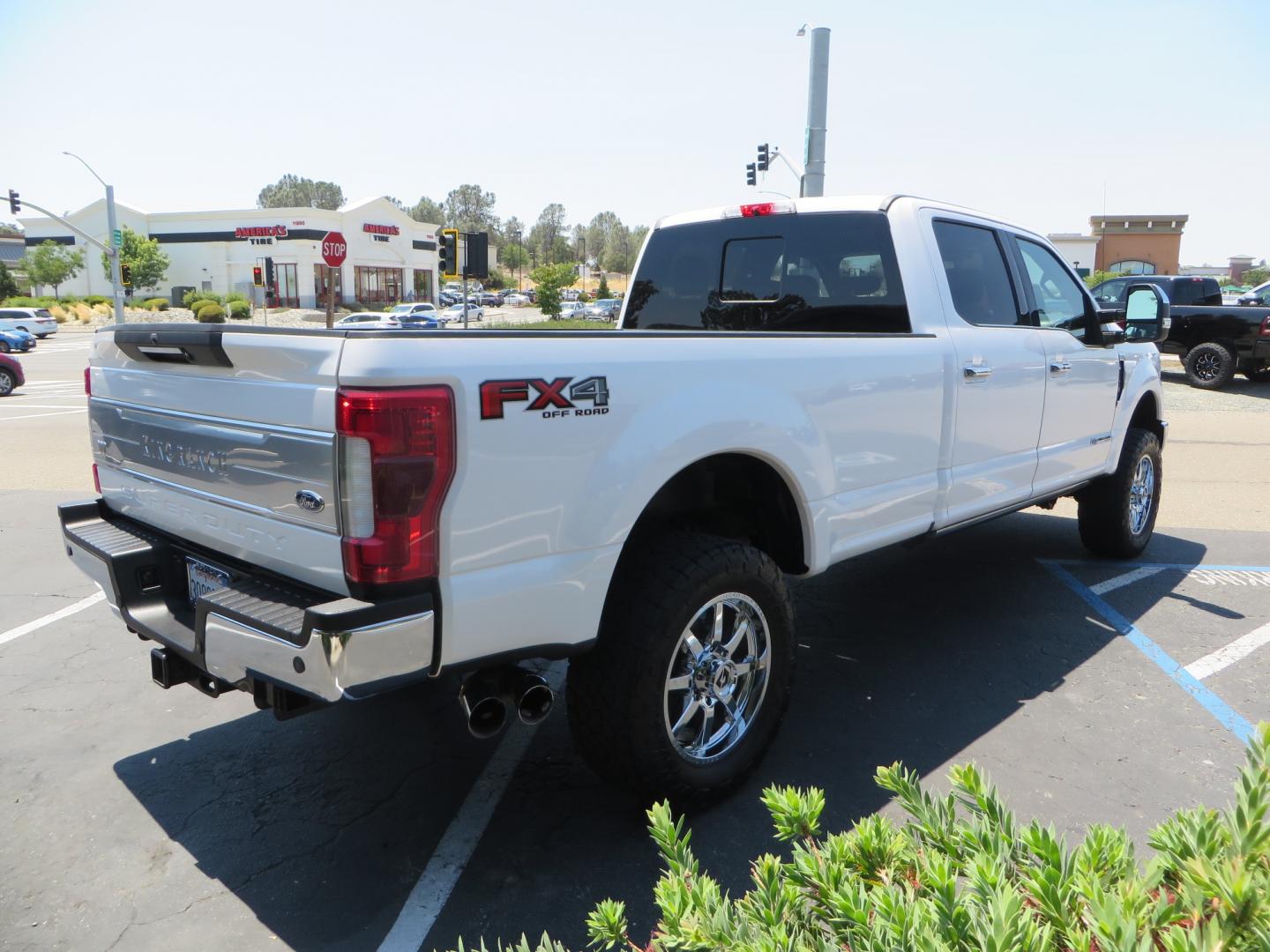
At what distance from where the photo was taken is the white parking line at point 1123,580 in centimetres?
585

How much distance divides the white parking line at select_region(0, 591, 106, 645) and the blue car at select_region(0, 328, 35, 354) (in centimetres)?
3130

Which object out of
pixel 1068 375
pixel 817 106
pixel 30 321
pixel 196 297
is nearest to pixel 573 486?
pixel 1068 375

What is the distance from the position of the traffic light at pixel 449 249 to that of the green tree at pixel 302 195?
13866cm

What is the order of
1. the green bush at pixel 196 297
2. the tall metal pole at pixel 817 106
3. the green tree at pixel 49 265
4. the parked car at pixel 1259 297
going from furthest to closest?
1. the green tree at pixel 49 265
2. the green bush at pixel 196 297
3. the parked car at pixel 1259 297
4. the tall metal pole at pixel 817 106

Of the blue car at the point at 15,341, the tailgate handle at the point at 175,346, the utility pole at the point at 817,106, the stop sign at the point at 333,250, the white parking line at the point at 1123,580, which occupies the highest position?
the utility pole at the point at 817,106

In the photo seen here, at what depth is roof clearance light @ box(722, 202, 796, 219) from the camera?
15.4ft

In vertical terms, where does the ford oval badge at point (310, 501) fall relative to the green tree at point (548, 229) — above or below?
below

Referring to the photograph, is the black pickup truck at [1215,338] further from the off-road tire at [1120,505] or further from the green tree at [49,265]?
the green tree at [49,265]

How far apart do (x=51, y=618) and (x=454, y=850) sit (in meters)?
3.49

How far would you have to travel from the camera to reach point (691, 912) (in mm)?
1431

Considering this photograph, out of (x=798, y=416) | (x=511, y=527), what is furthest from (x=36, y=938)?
(x=798, y=416)

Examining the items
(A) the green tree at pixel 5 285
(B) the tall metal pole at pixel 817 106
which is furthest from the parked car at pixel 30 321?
(B) the tall metal pole at pixel 817 106

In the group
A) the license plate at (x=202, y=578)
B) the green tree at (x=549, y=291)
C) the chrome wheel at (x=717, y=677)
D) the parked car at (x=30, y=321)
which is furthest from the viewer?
the green tree at (x=549, y=291)

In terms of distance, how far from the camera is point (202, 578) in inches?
119
